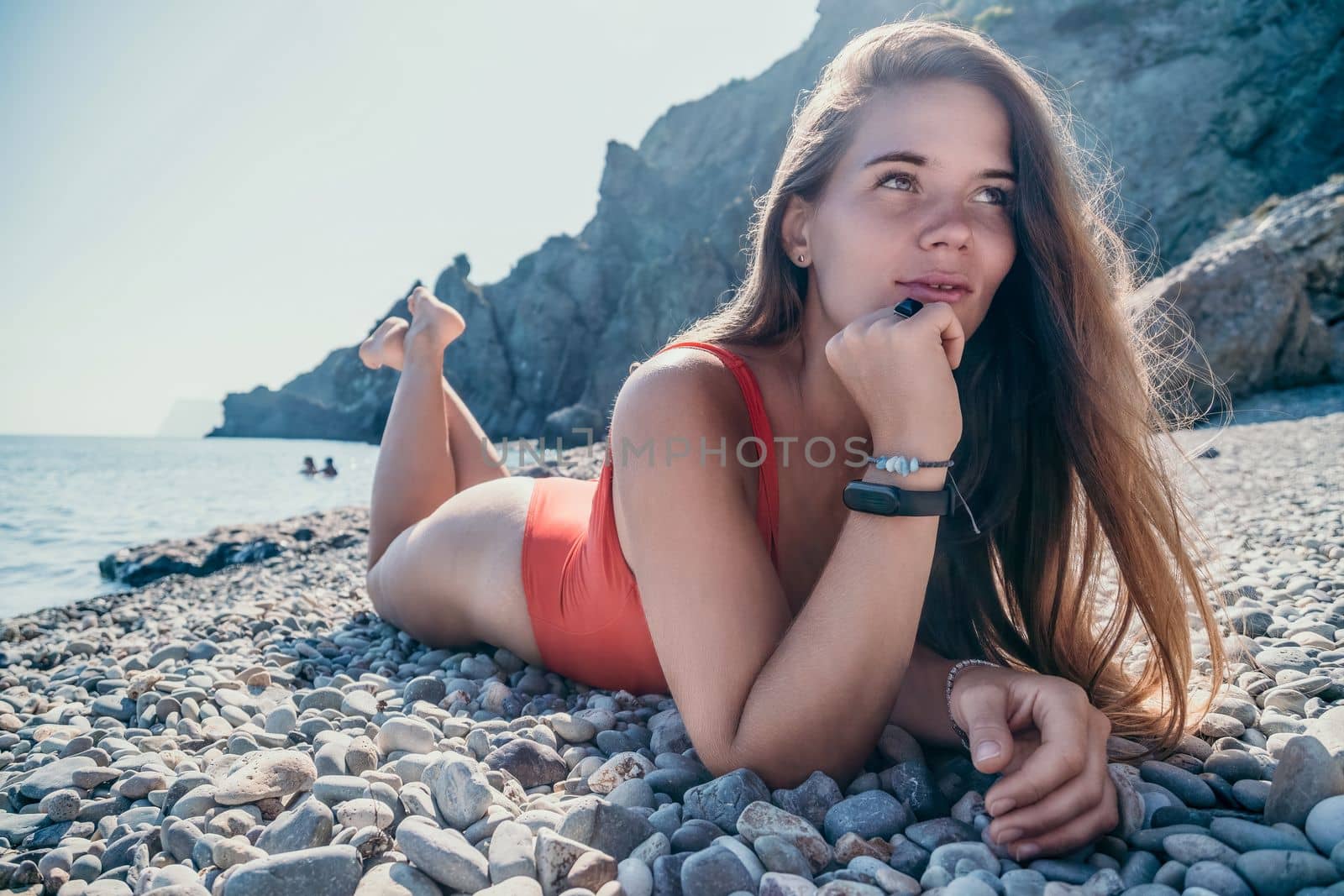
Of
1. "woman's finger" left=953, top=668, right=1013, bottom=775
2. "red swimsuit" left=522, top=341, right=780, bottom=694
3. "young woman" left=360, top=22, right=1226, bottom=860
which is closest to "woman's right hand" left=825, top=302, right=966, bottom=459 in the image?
"young woman" left=360, top=22, right=1226, bottom=860

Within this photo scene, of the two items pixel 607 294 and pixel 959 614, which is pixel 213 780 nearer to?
pixel 959 614

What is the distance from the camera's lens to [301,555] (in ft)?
28.9

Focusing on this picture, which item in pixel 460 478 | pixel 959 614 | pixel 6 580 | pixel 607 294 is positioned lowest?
pixel 6 580

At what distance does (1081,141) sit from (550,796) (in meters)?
37.6

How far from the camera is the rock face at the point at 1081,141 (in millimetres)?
26297

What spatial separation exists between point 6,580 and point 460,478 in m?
8.39

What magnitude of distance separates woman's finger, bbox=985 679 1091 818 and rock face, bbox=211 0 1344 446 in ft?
13.1

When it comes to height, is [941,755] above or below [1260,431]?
below

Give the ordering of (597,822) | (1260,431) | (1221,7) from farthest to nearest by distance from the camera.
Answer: (1221,7) → (1260,431) → (597,822)

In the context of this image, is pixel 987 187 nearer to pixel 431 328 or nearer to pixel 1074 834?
pixel 1074 834

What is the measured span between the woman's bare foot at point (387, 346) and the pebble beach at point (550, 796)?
2.01 meters

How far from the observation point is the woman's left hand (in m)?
1.34

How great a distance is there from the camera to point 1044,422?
2324 millimetres

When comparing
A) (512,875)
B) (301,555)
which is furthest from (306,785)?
(301,555)
